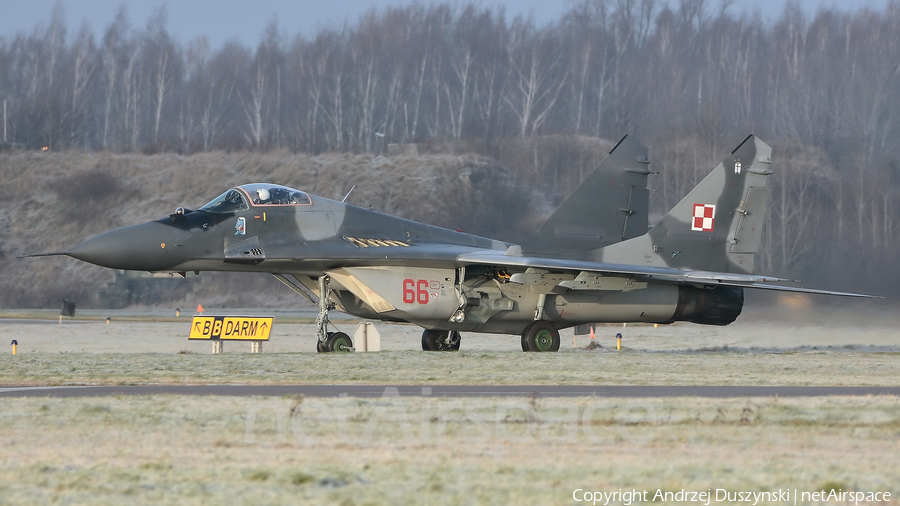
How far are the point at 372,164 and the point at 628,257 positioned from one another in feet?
131

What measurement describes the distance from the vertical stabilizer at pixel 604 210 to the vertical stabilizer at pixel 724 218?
0.58m

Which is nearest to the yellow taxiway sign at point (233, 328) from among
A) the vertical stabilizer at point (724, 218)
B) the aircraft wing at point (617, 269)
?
the aircraft wing at point (617, 269)

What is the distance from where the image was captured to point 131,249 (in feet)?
59.7

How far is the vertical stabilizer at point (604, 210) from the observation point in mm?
22266

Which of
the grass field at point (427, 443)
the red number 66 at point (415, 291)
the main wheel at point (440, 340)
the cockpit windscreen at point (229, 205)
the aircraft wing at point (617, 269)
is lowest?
the main wheel at point (440, 340)

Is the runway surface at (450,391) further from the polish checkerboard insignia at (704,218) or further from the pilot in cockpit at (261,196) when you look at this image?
the polish checkerboard insignia at (704,218)

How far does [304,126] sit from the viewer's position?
245 feet

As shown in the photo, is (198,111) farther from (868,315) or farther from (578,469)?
(578,469)

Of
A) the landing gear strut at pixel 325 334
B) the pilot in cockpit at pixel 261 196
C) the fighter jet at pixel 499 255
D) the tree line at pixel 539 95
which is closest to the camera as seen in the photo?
the fighter jet at pixel 499 255

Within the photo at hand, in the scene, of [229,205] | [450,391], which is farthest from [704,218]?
[450,391]

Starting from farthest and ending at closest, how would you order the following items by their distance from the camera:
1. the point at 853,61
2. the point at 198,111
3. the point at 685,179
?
1. the point at 198,111
2. the point at 853,61
3. the point at 685,179

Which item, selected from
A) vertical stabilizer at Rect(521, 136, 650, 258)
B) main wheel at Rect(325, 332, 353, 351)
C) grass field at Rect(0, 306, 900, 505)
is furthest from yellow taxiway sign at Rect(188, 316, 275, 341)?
grass field at Rect(0, 306, 900, 505)

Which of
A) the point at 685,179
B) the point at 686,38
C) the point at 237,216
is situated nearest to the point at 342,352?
the point at 237,216

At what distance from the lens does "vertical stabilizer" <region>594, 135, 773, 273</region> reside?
22.2 m
